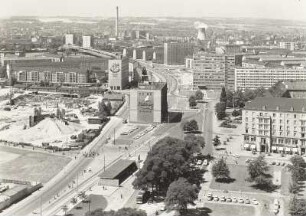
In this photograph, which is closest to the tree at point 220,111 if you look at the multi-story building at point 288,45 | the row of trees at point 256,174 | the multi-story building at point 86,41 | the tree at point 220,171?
the row of trees at point 256,174

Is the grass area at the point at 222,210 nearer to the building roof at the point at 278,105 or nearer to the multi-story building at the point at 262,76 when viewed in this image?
the building roof at the point at 278,105

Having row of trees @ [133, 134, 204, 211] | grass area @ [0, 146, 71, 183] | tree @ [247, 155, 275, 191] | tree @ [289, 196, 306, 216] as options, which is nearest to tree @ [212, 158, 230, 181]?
row of trees @ [133, 134, 204, 211]

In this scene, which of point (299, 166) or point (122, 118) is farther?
point (122, 118)

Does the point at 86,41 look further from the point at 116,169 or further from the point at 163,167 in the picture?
the point at 163,167

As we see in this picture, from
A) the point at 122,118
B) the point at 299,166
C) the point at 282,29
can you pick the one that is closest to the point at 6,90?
the point at 122,118

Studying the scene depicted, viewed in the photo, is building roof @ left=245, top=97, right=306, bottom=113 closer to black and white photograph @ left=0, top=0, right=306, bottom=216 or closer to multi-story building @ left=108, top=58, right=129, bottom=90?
black and white photograph @ left=0, top=0, right=306, bottom=216

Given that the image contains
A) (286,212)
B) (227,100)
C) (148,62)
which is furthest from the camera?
(148,62)

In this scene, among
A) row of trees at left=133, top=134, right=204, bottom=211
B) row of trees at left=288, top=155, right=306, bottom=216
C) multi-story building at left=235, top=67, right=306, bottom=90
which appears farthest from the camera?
multi-story building at left=235, top=67, right=306, bottom=90

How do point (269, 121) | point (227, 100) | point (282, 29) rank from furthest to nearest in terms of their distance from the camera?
1. point (282, 29)
2. point (227, 100)
3. point (269, 121)

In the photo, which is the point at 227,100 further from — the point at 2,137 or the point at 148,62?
the point at 148,62
